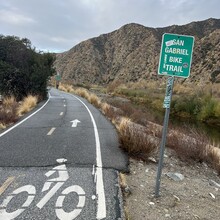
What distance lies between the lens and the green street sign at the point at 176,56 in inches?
207

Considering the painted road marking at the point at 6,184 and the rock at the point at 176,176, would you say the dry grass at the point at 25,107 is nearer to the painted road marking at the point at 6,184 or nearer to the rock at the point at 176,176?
the painted road marking at the point at 6,184

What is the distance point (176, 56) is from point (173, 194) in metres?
2.70

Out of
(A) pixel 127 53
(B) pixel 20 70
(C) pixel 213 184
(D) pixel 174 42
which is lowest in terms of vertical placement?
(C) pixel 213 184

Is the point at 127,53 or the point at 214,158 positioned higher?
the point at 127,53

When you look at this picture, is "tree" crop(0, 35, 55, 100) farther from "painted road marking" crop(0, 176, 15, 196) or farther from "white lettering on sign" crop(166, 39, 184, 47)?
"white lettering on sign" crop(166, 39, 184, 47)

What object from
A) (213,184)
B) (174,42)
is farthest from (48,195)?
(213,184)

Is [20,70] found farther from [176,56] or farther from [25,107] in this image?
[176,56]

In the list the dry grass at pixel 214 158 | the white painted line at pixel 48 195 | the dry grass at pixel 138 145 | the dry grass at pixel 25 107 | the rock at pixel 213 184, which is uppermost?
the dry grass at pixel 138 145

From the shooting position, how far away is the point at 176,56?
5273 mm

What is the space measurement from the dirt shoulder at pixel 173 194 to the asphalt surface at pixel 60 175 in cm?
35

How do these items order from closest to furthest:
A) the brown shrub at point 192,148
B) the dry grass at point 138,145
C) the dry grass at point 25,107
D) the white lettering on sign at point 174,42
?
the white lettering on sign at point 174,42 → the dry grass at point 138,145 → the brown shrub at point 192,148 → the dry grass at point 25,107

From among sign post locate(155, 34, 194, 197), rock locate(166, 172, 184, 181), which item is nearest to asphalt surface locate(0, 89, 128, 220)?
rock locate(166, 172, 184, 181)

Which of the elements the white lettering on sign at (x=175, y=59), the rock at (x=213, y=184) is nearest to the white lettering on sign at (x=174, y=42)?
the white lettering on sign at (x=175, y=59)

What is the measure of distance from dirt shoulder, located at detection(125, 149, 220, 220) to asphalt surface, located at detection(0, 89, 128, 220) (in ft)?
1.16
